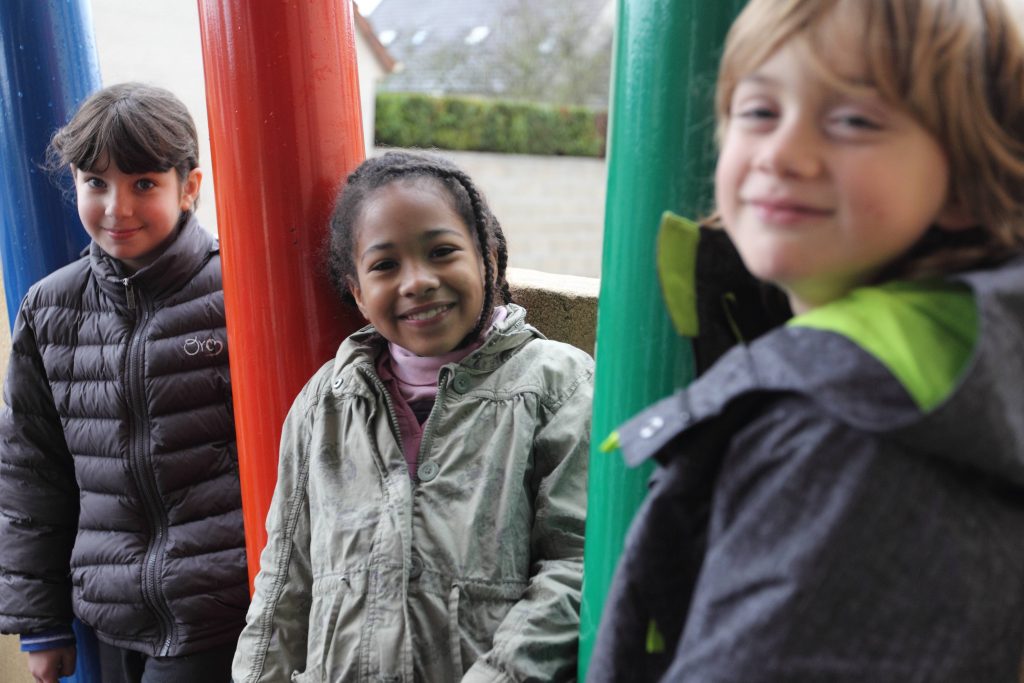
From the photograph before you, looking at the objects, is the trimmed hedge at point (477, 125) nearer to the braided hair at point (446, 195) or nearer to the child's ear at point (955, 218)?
the braided hair at point (446, 195)

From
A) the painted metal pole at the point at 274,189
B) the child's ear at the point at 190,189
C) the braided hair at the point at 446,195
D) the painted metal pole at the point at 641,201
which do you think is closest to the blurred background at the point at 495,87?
the child's ear at the point at 190,189

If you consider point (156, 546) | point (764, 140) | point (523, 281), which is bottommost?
point (156, 546)

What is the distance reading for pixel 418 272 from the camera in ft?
5.59

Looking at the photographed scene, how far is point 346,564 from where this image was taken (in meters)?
1.55

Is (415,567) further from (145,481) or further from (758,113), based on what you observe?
(145,481)

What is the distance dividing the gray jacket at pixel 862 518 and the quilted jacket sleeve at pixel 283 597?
0.97 metres

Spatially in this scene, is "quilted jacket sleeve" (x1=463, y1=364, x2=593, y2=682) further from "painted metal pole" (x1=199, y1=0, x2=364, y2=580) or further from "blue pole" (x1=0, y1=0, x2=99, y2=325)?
"blue pole" (x1=0, y1=0, x2=99, y2=325)

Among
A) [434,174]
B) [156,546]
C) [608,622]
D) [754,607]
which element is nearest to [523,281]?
[434,174]

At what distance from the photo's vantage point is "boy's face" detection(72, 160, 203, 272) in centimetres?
234

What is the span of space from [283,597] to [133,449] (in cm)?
80

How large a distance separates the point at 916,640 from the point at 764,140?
0.46 m

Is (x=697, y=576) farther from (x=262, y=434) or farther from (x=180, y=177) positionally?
(x=180, y=177)

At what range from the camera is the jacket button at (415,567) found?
150 cm

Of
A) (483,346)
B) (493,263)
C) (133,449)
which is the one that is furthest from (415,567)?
(133,449)
